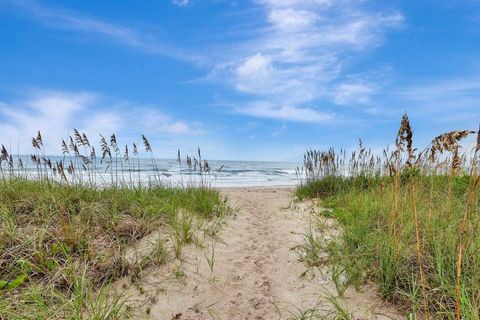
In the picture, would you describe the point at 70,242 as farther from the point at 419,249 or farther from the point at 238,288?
the point at 419,249

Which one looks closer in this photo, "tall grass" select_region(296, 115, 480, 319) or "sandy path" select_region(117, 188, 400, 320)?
"tall grass" select_region(296, 115, 480, 319)

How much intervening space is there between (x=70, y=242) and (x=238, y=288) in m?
2.44

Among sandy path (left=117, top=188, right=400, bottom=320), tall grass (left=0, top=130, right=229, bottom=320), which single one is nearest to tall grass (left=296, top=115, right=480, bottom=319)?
sandy path (left=117, top=188, right=400, bottom=320)

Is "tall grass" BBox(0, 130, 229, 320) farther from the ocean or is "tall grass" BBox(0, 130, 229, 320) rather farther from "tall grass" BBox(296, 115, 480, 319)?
"tall grass" BBox(296, 115, 480, 319)

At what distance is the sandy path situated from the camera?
399 cm

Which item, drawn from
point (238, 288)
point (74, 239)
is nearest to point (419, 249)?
point (238, 288)

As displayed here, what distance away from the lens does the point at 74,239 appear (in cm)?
491

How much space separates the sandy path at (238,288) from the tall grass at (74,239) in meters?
0.31

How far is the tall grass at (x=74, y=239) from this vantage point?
12.1ft

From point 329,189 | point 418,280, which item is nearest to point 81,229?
point 418,280

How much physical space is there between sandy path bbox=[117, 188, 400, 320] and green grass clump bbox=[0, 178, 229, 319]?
1.20ft

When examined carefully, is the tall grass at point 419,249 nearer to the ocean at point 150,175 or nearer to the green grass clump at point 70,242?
the green grass clump at point 70,242

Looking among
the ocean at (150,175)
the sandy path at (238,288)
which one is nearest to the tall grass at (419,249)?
the sandy path at (238,288)

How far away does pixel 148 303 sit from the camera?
162 inches
